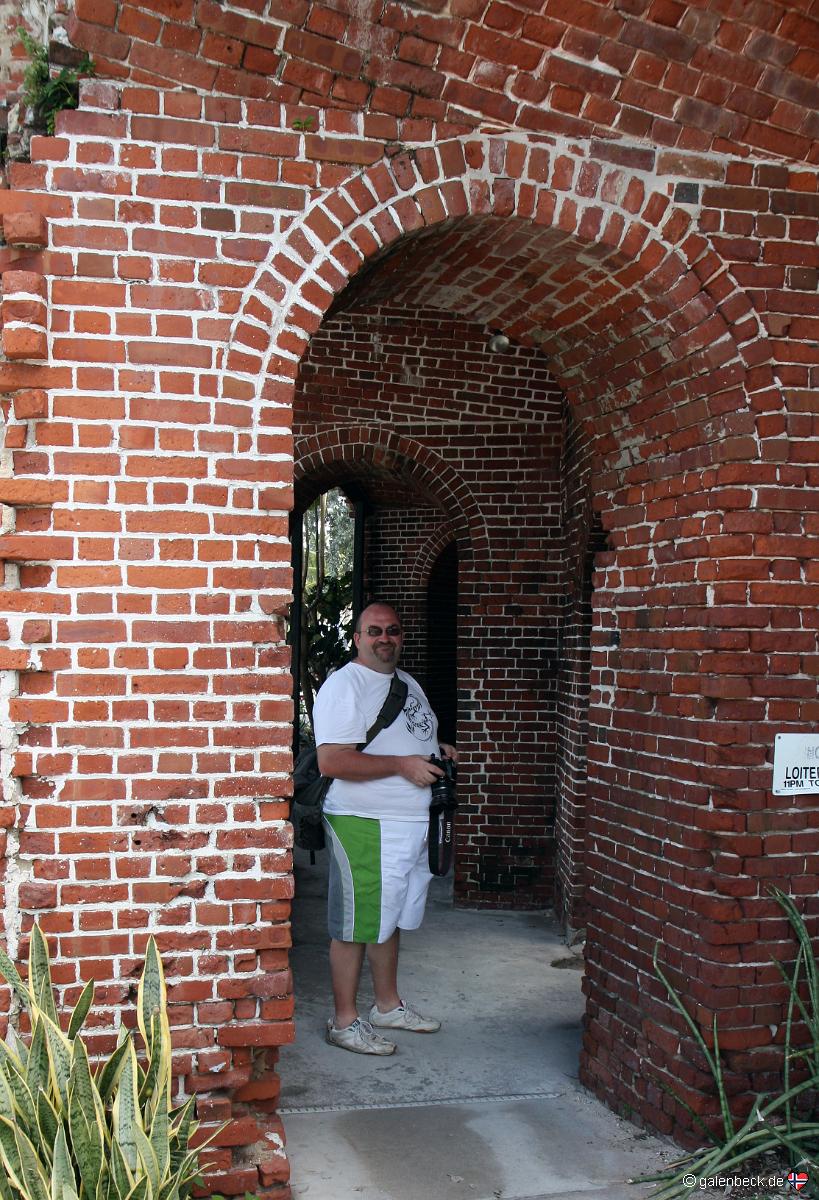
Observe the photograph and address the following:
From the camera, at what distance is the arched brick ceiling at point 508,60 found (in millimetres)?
3148

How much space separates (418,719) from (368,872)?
2.42ft

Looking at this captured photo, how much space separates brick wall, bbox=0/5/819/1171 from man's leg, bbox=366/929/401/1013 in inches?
49.5

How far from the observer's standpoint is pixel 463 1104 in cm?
418

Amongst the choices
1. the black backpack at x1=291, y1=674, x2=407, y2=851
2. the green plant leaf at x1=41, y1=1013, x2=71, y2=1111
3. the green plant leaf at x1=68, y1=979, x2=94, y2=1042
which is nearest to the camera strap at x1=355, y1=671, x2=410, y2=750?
the black backpack at x1=291, y1=674, x2=407, y2=851

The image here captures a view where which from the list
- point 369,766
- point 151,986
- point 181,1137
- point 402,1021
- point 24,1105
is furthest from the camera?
point 402,1021

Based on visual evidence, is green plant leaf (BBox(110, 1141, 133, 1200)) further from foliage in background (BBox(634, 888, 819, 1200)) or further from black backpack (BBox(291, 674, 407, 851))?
black backpack (BBox(291, 674, 407, 851))

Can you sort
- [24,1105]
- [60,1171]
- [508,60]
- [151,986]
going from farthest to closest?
[508,60], [151,986], [24,1105], [60,1171]

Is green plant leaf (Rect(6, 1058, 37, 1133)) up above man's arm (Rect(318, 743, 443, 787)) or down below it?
below

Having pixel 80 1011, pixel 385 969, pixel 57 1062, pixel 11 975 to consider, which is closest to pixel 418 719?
pixel 385 969

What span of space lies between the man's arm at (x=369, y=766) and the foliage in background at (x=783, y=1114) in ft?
4.28

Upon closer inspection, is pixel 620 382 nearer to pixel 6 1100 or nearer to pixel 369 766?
pixel 369 766

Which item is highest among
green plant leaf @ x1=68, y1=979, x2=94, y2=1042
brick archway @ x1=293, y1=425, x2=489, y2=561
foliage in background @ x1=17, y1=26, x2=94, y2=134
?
foliage in background @ x1=17, y1=26, x2=94, y2=134

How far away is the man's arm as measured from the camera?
4.50 meters

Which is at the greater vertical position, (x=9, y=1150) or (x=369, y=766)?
(x=369, y=766)
